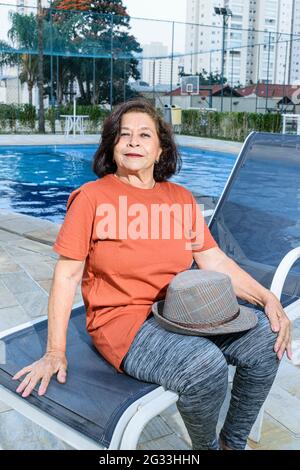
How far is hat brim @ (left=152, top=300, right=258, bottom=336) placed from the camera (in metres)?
1.39

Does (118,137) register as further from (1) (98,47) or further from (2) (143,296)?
(1) (98,47)

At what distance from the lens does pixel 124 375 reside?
138cm

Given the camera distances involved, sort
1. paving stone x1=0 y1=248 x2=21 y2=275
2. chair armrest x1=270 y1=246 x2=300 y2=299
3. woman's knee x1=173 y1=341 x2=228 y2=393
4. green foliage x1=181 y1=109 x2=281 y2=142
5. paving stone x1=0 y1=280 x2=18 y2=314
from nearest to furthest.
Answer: woman's knee x1=173 y1=341 x2=228 y2=393 → chair armrest x1=270 y1=246 x2=300 y2=299 → paving stone x1=0 y1=280 x2=18 y2=314 → paving stone x1=0 y1=248 x2=21 y2=275 → green foliage x1=181 y1=109 x2=281 y2=142

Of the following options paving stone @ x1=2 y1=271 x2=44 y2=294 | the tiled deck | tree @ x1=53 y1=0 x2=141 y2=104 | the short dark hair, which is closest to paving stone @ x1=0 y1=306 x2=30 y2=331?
the tiled deck

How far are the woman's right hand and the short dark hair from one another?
22.7 inches

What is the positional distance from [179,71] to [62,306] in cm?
2546

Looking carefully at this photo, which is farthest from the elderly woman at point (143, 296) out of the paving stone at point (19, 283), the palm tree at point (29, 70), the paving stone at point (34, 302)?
the palm tree at point (29, 70)

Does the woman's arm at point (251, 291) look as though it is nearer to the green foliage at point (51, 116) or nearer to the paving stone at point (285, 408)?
the paving stone at point (285, 408)

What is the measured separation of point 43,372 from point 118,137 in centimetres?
70

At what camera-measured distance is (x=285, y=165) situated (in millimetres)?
2598

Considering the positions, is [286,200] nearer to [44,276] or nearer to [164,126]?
[164,126]

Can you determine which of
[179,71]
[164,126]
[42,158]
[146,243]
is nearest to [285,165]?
[164,126]

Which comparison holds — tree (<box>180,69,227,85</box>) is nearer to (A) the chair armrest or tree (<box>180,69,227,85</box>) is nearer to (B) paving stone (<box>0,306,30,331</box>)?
(B) paving stone (<box>0,306,30,331</box>)

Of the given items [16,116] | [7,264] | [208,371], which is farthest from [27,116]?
[208,371]
